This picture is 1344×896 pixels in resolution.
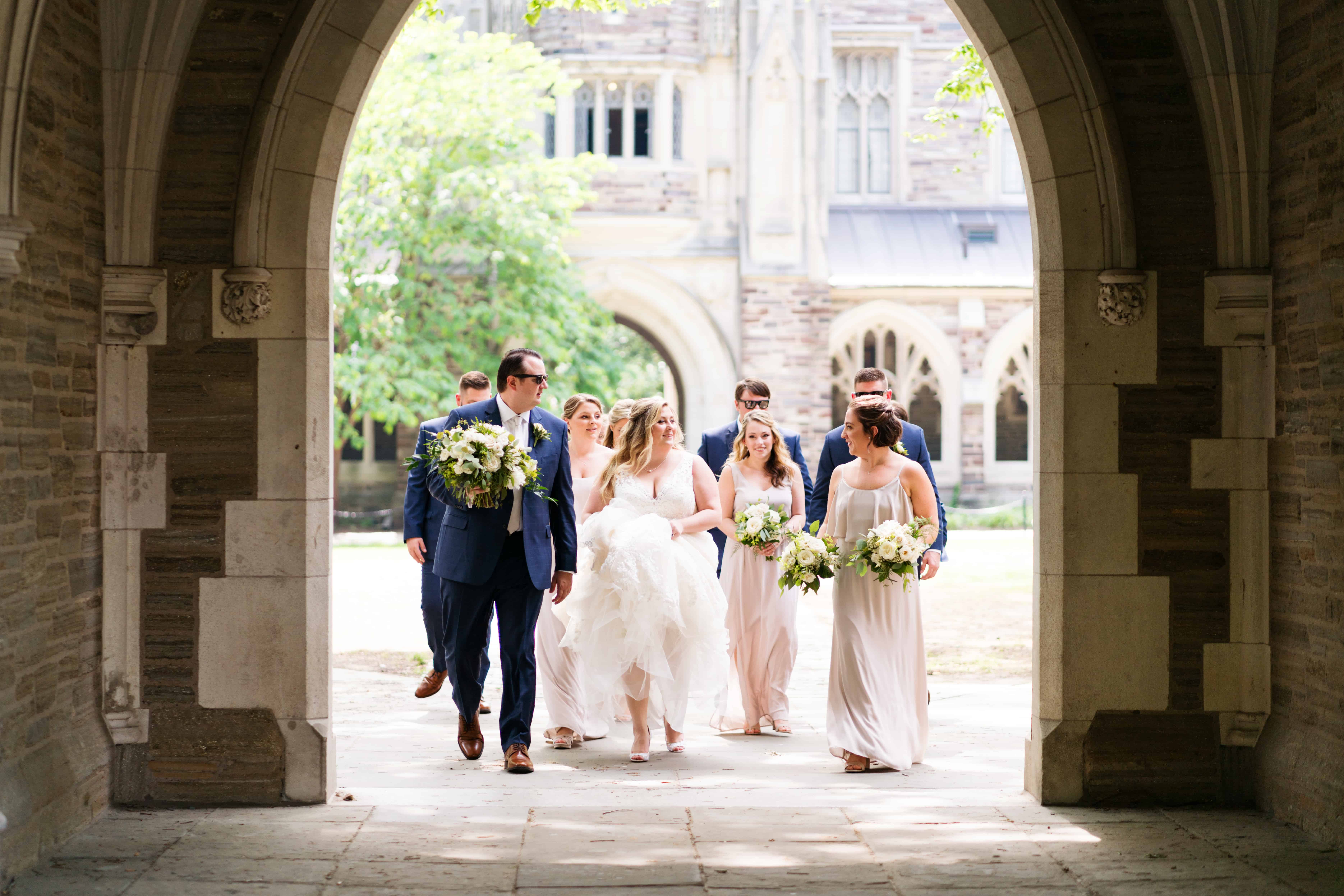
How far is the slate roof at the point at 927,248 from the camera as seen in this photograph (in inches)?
987

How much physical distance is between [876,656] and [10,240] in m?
3.94

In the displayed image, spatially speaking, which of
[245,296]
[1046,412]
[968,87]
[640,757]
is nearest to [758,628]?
[640,757]

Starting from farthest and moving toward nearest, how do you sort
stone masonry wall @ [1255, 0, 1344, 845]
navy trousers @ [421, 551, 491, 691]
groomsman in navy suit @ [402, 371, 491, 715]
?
1. navy trousers @ [421, 551, 491, 691]
2. groomsman in navy suit @ [402, 371, 491, 715]
3. stone masonry wall @ [1255, 0, 1344, 845]

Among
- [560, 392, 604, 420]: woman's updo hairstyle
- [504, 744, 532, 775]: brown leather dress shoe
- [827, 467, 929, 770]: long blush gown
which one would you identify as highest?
[560, 392, 604, 420]: woman's updo hairstyle

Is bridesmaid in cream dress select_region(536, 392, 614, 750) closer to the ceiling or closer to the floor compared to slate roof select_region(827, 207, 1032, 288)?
closer to the floor

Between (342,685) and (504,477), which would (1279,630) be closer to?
(504,477)

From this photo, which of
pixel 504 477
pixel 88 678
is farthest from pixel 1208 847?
pixel 88 678

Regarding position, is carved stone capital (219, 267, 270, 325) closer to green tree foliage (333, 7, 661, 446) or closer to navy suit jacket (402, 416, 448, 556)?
navy suit jacket (402, 416, 448, 556)

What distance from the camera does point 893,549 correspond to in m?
6.27

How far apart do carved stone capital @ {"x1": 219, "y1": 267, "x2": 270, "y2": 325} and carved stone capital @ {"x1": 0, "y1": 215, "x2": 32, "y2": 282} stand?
0.96 metres

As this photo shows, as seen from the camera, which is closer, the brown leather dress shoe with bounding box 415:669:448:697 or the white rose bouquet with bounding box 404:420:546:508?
the white rose bouquet with bounding box 404:420:546:508

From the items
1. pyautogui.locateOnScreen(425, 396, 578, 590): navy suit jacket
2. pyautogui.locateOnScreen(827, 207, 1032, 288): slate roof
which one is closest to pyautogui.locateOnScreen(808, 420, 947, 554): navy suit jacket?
pyautogui.locateOnScreen(425, 396, 578, 590): navy suit jacket

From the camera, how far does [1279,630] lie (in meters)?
5.57

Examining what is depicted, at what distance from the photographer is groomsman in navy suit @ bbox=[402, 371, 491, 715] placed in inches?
280
